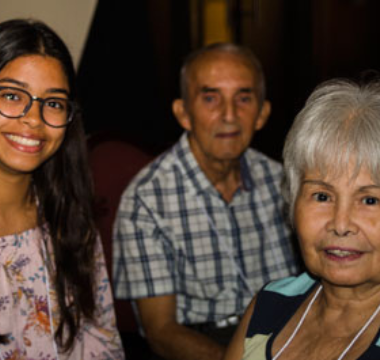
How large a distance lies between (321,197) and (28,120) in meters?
0.89

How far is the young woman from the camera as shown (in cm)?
176

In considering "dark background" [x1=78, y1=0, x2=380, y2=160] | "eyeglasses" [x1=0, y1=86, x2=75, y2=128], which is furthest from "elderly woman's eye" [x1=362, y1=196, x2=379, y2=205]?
"dark background" [x1=78, y1=0, x2=380, y2=160]

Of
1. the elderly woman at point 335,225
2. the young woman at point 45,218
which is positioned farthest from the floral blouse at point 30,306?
the elderly woman at point 335,225

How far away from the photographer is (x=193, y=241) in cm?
236

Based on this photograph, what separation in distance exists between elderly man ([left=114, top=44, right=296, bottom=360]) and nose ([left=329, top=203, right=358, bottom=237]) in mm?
958

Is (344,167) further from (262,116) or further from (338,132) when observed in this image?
(262,116)

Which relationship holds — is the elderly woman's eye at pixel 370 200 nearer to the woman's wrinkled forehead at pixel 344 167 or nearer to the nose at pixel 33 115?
the woman's wrinkled forehead at pixel 344 167

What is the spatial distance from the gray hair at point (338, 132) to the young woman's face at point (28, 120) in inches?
29.9

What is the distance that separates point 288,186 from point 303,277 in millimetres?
275

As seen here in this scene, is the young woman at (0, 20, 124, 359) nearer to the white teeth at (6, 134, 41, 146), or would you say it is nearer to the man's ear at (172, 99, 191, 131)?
the white teeth at (6, 134, 41, 146)

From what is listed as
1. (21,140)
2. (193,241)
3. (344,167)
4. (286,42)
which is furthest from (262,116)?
(286,42)

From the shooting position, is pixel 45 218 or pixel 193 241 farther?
pixel 193 241

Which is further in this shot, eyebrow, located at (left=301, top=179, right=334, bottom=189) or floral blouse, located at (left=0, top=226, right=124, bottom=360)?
floral blouse, located at (left=0, top=226, right=124, bottom=360)

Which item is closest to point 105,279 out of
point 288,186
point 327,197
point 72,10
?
point 288,186
